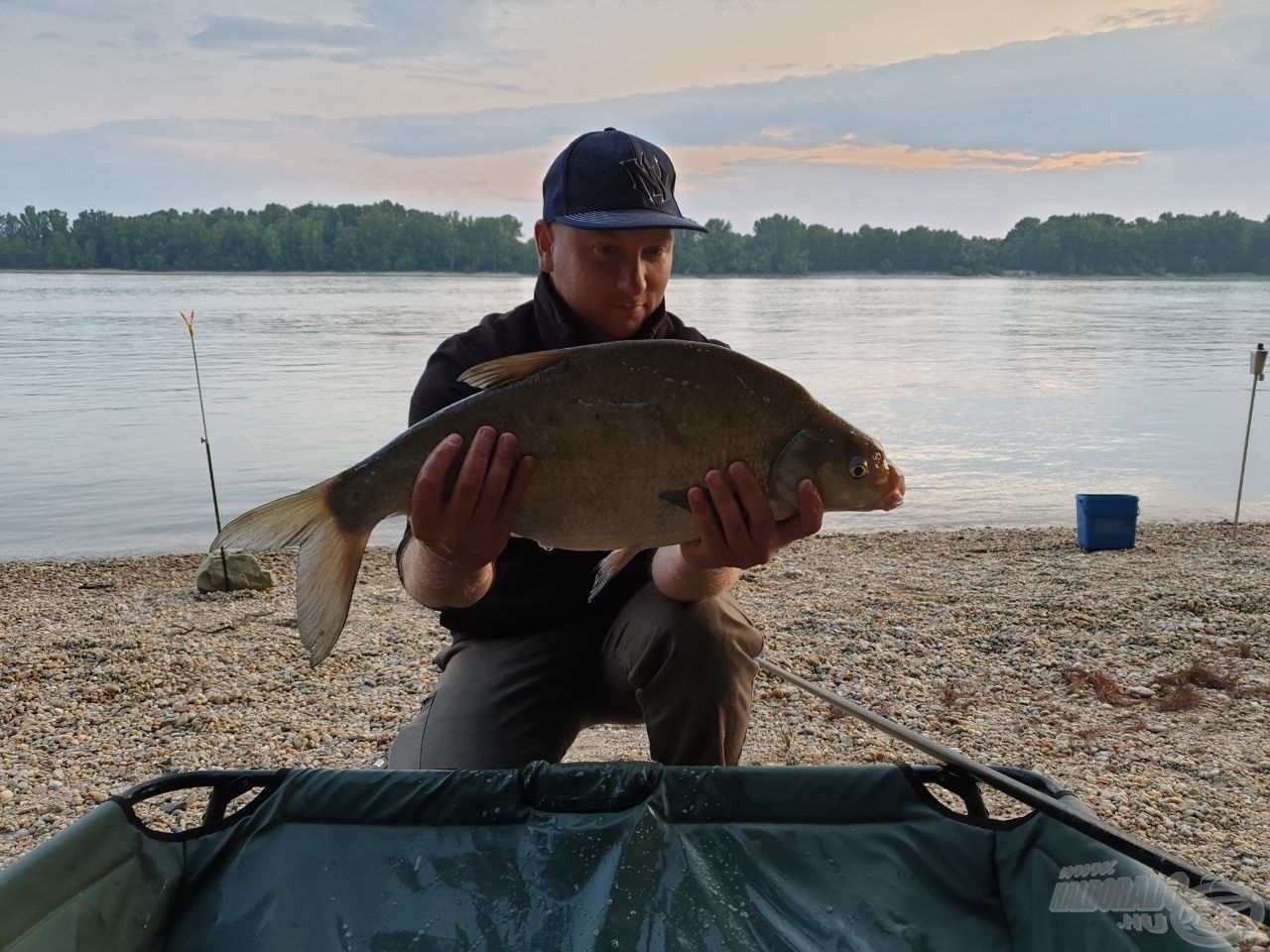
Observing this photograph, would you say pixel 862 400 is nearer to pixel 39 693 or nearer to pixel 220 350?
pixel 39 693

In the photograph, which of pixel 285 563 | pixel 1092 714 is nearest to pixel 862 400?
pixel 285 563

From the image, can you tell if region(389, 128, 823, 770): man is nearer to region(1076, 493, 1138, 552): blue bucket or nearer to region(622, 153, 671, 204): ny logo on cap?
region(622, 153, 671, 204): ny logo on cap

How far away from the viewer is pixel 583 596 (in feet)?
8.86

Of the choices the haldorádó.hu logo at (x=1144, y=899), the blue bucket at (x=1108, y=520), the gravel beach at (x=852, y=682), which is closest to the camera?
the haldorádó.hu logo at (x=1144, y=899)

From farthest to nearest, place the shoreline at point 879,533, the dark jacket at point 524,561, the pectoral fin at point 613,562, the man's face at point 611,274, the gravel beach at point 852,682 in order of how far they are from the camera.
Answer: the shoreline at point 879,533 < the gravel beach at point 852,682 < the dark jacket at point 524,561 < the man's face at point 611,274 < the pectoral fin at point 613,562

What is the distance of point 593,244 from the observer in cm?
248

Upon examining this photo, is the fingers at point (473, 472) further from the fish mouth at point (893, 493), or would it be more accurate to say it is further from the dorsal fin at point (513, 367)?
the fish mouth at point (893, 493)

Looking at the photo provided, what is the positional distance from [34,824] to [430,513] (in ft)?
6.16

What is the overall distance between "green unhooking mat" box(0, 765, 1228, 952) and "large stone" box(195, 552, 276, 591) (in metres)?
4.17

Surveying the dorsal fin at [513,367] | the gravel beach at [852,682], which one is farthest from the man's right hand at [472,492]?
the gravel beach at [852,682]

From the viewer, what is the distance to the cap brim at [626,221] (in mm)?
2371

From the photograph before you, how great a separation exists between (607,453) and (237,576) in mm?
4705

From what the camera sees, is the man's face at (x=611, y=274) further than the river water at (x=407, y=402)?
No

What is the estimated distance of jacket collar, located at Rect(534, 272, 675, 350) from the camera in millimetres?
2576
